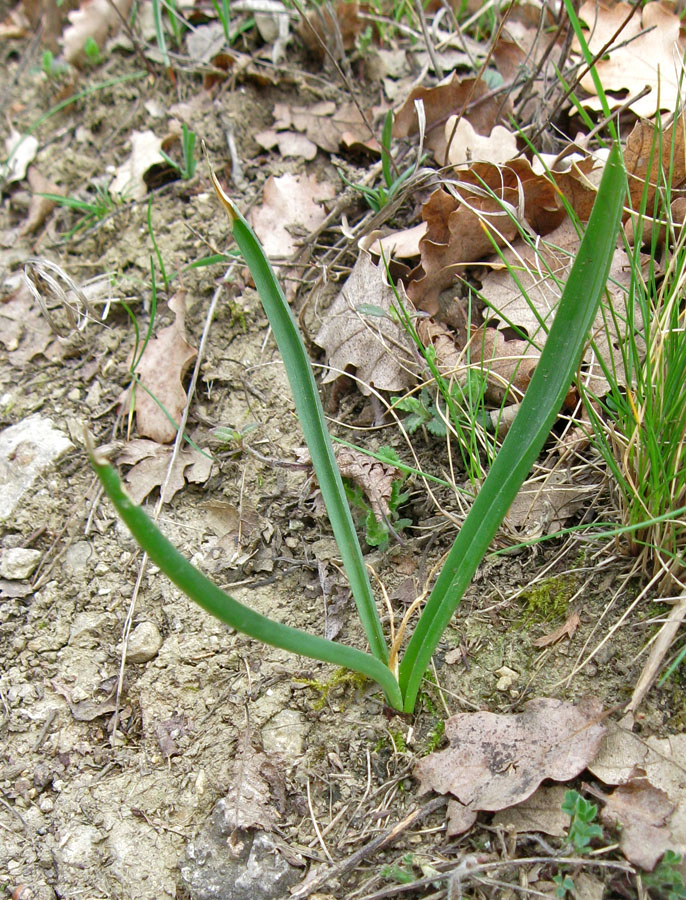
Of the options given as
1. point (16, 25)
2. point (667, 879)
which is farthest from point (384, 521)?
Answer: point (16, 25)

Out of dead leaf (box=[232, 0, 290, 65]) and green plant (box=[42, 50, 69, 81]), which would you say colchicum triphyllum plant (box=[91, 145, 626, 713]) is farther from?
green plant (box=[42, 50, 69, 81])

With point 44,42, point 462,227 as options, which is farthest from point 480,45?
point 44,42

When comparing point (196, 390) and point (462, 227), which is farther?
point (196, 390)

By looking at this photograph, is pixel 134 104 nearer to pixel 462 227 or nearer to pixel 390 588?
pixel 462 227

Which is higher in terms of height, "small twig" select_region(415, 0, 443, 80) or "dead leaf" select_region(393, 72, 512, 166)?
"small twig" select_region(415, 0, 443, 80)

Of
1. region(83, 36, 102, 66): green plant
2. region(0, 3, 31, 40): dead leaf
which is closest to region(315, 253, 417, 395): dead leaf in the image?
region(83, 36, 102, 66): green plant

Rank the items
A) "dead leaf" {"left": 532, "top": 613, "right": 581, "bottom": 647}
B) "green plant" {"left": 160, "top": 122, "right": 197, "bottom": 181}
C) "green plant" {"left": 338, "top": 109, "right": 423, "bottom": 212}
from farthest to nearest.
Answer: "green plant" {"left": 160, "top": 122, "right": 197, "bottom": 181} → "green plant" {"left": 338, "top": 109, "right": 423, "bottom": 212} → "dead leaf" {"left": 532, "top": 613, "right": 581, "bottom": 647}

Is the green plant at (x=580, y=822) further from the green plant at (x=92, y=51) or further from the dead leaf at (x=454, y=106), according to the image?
the green plant at (x=92, y=51)
